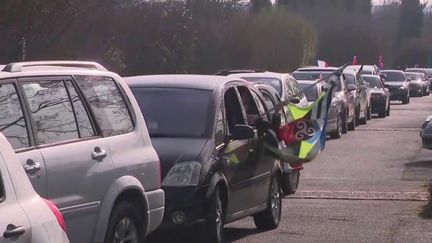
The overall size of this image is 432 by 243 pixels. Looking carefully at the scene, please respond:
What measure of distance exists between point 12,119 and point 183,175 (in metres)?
3.16

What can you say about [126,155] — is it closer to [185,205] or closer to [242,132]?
[185,205]

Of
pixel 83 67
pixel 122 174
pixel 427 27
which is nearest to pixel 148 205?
pixel 122 174

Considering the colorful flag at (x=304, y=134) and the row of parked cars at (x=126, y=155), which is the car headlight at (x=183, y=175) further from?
the colorful flag at (x=304, y=134)

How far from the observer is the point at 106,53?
118 feet

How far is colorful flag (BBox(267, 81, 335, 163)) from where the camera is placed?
1161cm

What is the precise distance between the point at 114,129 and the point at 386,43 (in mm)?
71687

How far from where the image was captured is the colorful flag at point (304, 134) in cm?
1161

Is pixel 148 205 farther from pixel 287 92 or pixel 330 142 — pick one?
pixel 330 142

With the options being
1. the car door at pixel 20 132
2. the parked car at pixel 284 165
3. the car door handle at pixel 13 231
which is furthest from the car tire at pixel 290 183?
the car door handle at pixel 13 231

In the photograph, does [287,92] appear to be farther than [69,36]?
No

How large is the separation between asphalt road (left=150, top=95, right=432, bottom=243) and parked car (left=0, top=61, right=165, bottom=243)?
1.76 metres

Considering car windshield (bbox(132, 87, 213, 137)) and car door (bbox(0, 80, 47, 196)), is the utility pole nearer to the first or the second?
car windshield (bbox(132, 87, 213, 137))

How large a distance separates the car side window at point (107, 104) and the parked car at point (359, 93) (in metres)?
20.3

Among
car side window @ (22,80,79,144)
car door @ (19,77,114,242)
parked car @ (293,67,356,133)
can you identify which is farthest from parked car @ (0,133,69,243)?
parked car @ (293,67,356,133)
